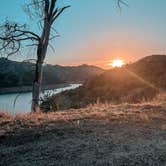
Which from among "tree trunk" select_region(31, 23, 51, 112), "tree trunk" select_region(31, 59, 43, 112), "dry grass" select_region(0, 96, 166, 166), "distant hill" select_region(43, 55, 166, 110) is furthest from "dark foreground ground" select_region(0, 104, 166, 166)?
"distant hill" select_region(43, 55, 166, 110)

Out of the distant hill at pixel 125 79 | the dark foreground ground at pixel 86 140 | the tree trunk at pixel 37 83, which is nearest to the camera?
the dark foreground ground at pixel 86 140

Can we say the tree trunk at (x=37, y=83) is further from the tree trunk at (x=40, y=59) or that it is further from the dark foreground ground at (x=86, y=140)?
the dark foreground ground at (x=86, y=140)

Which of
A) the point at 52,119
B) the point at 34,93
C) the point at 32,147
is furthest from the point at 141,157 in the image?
the point at 34,93

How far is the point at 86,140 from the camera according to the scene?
8133 millimetres

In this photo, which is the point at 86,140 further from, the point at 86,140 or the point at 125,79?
the point at 125,79

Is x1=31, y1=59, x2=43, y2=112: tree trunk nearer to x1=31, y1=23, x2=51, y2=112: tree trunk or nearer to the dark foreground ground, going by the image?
x1=31, y1=23, x2=51, y2=112: tree trunk

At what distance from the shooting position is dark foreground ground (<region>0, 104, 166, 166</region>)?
6.93m

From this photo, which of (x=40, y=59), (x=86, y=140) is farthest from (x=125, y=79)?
(x=86, y=140)

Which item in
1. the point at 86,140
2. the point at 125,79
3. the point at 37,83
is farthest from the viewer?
the point at 125,79

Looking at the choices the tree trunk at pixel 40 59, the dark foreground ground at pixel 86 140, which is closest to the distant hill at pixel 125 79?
the tree trunk at pixel 40 59

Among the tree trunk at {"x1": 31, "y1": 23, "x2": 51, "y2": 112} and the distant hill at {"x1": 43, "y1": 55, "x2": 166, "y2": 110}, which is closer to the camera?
the tree trunk at {"x1": 31, "y1": 23, "x2": 51, "y2": 112}

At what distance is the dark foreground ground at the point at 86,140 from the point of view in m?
6.93

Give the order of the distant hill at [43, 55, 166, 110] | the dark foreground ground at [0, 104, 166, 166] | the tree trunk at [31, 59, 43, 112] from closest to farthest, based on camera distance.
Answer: the dark foreground ground at [0, 104, 166, 166], the tree trunk at [31, 59, 43, 112], the distant hill at [43, 55, 166, 110]

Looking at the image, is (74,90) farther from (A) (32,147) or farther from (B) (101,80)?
(A) (32,147)
